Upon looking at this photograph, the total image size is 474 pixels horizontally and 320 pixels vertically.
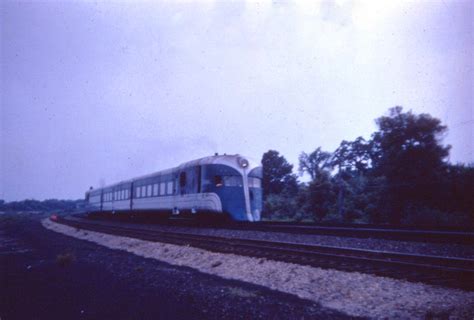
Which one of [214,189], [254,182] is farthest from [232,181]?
[254,182]

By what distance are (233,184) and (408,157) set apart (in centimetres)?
1338

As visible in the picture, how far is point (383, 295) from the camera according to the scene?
5855 millimetres

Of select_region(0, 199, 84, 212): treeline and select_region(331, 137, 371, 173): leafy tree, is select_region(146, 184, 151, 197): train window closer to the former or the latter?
select_region(331, 137, 371, 173): leafy tree

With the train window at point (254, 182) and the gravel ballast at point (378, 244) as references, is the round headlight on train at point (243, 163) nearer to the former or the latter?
the train window at point (254, 182)

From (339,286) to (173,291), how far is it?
305 cm

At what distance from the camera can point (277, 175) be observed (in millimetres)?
52719

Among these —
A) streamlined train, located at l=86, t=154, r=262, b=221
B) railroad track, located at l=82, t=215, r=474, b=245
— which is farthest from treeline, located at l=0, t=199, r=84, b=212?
railroad track, located at l=82, t=215, r=474, b=245

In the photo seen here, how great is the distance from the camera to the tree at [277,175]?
52094 mm

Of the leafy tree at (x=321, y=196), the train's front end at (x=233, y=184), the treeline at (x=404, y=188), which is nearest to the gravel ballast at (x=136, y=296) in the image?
the train's front end at (x=233, y=184)

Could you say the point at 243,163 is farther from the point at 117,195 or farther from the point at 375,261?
the point at 117,195

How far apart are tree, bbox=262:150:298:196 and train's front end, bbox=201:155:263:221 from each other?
3501 cm

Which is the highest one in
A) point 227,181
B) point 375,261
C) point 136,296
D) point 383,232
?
point 227,181

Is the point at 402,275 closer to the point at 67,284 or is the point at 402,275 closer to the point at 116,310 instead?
the point at 116,310

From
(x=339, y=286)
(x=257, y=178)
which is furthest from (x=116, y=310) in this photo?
(x=257, y=178)
